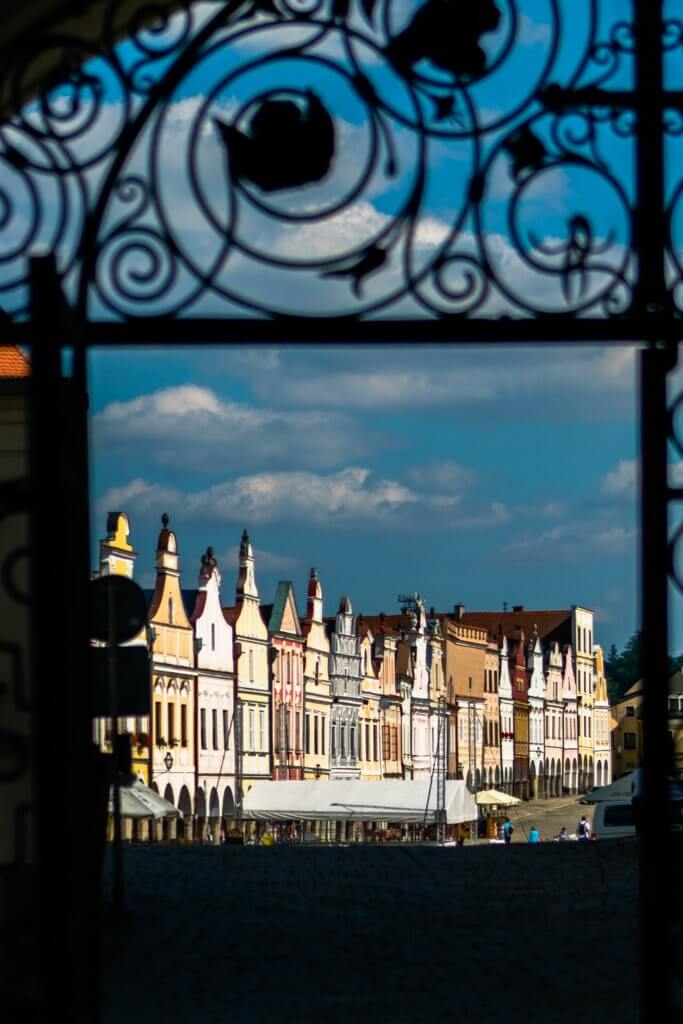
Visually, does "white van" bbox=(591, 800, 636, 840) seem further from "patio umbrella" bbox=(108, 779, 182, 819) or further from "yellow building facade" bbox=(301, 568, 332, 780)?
"yellow building facade" bbox=(301, 568, 332, 780)

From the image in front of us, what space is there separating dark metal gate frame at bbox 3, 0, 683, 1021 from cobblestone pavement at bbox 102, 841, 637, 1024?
2665 millimetres

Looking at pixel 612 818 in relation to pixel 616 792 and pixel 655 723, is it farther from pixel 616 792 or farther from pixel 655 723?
pixel 655 723

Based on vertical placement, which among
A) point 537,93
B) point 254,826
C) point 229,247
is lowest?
point 254,826

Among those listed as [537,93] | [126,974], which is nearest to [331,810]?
[126,974]

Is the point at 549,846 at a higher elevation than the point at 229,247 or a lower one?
lower

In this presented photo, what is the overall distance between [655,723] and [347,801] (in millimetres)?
49650

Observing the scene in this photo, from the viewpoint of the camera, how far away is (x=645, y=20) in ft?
24.1

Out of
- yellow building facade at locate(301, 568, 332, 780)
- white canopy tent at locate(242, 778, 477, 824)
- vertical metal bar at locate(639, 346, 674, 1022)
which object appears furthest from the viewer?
yellow building facade at locate(301, 568, 332, 780)

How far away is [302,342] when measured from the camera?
7.00m

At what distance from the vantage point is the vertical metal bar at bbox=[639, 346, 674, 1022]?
267 inches

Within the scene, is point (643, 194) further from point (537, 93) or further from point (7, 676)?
point (7, 676)

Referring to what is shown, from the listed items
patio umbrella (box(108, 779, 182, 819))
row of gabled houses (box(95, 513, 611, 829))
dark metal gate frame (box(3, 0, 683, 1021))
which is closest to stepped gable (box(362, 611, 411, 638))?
row of gabled houses (box(95, 513, 611, 829))

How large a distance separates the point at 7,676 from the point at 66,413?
1447cm

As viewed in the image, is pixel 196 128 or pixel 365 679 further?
pixel 365 679
